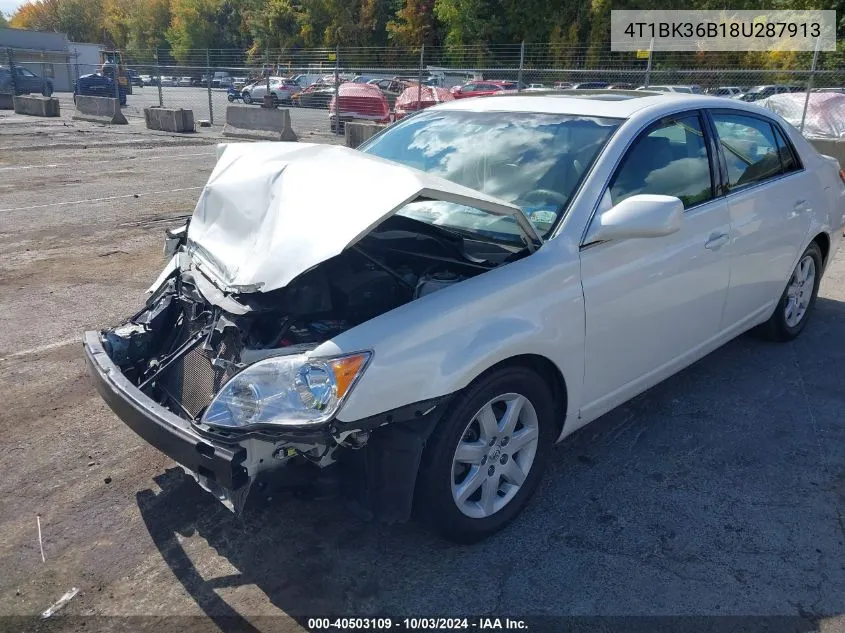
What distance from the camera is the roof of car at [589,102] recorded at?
3.77 metres

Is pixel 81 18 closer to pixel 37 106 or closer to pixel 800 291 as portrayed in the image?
pixel 37 106

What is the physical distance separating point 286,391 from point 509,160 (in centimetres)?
180

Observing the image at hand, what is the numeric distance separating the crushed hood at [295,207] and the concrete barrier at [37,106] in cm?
2478

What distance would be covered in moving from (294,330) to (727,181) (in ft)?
8.77

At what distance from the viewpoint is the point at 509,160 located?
367 cm

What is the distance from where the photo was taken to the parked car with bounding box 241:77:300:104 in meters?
25.2

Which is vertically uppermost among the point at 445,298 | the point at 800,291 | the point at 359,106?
the point at 359,106

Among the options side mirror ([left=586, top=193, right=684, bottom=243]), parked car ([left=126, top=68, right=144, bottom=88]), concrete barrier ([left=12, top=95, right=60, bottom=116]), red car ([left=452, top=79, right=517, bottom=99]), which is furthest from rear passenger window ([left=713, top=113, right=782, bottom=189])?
parked car ([left=126, top=68, right=144, bottom=88])

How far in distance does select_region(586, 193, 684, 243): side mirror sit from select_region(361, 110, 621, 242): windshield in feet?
0.71

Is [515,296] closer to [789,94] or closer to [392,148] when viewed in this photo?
[392,148]

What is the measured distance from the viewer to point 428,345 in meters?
2.66

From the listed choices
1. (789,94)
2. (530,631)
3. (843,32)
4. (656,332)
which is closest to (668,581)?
(530,631)

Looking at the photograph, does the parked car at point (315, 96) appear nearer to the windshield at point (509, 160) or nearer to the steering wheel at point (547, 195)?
the windshield at point (509, 160)

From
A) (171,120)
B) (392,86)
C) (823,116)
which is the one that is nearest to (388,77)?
(392,86)
